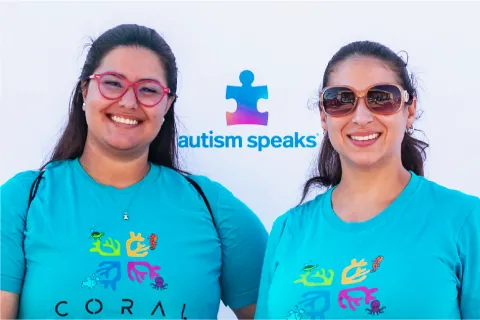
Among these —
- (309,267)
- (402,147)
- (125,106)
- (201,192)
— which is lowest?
(309,267)

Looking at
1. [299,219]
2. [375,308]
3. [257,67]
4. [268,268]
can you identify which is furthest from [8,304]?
[257,67]

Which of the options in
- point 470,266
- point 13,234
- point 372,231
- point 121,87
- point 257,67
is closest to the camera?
point 470,266

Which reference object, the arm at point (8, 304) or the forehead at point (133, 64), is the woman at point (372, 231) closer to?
the forehead at point (133, 64)

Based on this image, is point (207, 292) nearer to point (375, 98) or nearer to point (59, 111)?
point (375, 98)

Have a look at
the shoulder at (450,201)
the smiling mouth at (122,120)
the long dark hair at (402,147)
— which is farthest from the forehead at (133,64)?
the shoulder at (450,201)

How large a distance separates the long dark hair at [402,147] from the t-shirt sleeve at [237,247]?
0.80 feet

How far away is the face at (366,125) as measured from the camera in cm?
143

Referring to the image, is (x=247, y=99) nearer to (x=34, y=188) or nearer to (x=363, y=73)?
(x=363, y=73)

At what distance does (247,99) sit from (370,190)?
0.82 meters

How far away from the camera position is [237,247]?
66.1 inches

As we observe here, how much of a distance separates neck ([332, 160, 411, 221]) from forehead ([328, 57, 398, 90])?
21 cm

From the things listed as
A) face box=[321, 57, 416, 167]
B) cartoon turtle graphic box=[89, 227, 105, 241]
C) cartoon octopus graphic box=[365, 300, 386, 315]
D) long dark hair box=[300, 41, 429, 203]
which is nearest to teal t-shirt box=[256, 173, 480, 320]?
cartoon octopus graphic box=[365, 300, 386, 315]

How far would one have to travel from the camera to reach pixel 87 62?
1708mm

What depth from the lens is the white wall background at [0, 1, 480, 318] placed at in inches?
84.4
